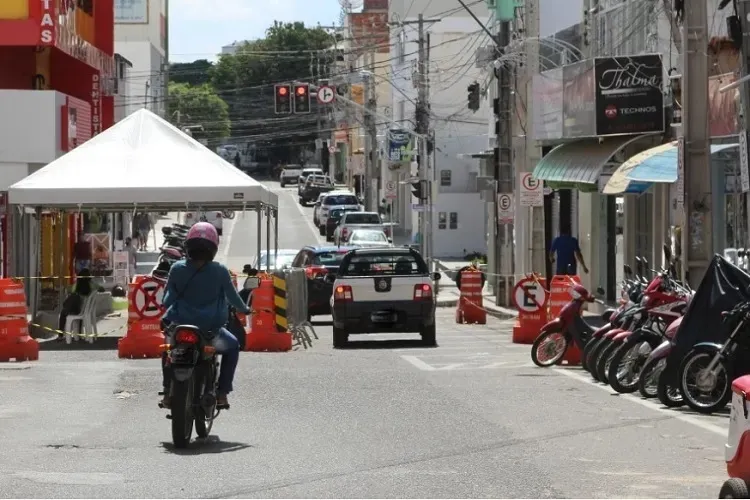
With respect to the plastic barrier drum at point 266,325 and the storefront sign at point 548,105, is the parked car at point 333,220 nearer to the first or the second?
the storefront sign at point 548,105

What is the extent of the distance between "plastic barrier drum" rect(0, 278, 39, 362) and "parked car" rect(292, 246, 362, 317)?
9.66 meters

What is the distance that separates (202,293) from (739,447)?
506 cm

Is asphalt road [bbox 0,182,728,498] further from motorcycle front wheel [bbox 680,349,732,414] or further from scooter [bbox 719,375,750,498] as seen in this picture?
scooter [bbox 719,375,750,498]

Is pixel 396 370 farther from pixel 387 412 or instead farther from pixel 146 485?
pixel 146 485

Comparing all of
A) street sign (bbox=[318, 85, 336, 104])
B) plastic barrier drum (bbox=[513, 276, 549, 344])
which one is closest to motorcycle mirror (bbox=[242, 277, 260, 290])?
plastic barrier drum (bbox=[513, 276, 549, 344])

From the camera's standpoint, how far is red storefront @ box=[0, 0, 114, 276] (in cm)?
3422

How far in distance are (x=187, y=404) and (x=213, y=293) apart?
100cm

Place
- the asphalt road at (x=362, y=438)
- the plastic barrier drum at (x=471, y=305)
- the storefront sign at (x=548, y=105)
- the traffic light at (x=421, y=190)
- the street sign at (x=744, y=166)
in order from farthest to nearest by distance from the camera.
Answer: the traffic light at (x=421, y=190) < the storefront sign at (x=548, y=105) < the plastic barrier drum at (x=471, y=305) < the street sign at (x=744, y=166) < the asphalt road at (x=362, y=438)

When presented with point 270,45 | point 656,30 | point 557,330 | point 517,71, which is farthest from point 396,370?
point 270,45

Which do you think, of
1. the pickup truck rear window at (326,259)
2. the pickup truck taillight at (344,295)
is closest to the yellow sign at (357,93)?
the pickup truck rear window at (326,259)

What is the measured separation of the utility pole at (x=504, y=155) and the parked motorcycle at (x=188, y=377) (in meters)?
23.7

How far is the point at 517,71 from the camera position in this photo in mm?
37281

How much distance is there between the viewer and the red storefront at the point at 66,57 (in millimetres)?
34219

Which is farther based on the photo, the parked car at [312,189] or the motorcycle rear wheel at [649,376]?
the parked car at [312,189]
